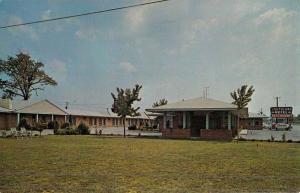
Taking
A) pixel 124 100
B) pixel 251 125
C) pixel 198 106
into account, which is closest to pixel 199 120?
pixel 198 106

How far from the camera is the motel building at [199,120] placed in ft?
104

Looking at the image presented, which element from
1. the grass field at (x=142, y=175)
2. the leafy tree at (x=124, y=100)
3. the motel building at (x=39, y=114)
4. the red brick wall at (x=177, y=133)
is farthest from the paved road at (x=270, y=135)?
the grass field at (x=142, y=175)

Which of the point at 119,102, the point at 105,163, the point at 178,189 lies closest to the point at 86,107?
the point at 119,102

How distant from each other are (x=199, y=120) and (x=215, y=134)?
2.57 meters

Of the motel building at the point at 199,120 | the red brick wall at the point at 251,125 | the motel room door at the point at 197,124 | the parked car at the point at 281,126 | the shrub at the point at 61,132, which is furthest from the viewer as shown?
the red brick wall at the point at 251,125

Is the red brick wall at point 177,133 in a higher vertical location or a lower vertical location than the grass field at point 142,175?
higher

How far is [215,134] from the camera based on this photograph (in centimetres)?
3191

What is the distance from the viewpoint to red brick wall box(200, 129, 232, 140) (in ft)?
103

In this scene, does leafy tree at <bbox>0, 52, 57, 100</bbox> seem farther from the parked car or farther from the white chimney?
the parked car

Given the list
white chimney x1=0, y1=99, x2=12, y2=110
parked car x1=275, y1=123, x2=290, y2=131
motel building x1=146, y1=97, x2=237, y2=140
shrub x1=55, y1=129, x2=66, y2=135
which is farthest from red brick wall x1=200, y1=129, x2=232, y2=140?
parked car x1=275, y1=123, x2=290, y2=131

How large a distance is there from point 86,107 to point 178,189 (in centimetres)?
5488

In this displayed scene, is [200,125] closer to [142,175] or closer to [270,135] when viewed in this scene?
[270,135]

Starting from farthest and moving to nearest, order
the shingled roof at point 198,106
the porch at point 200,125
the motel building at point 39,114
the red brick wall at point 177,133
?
1. the motel building at point 39,114
2. the red brick wall at point 177,133
3. the porch at point 200,125
4. the shingled roof at point 198,106

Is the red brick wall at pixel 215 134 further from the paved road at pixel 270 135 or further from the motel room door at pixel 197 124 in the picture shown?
the paved road at pixel 270 135
